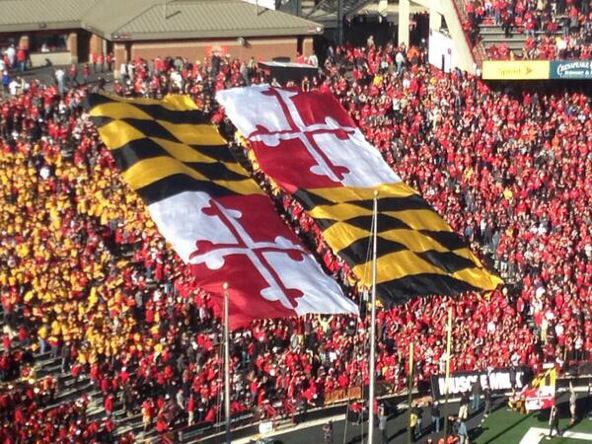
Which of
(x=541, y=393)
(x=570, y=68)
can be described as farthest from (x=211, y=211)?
(x=570, y=68)

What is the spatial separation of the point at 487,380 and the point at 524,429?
66.6 inches

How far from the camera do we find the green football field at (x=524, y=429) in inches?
1425

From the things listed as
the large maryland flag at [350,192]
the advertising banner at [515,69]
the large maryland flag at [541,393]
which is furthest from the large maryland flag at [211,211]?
the advertising banner at [515,69]

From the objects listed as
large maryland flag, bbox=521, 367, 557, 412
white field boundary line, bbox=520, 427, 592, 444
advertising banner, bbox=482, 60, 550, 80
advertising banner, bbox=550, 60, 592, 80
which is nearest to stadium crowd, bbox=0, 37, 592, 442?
advertising banner, bbox=482, 60, 550, 80

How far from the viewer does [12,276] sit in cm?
3569

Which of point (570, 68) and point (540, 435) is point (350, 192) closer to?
point (540, 435)

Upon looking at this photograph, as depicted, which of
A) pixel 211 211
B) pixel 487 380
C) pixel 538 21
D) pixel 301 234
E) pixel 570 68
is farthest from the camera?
pixel 538 21

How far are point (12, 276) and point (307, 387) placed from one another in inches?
291

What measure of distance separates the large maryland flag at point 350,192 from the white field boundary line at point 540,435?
14.4ft

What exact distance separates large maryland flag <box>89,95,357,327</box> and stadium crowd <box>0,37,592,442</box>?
599mm

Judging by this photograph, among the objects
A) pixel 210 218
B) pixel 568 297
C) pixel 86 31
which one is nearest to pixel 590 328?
pixel 568 297

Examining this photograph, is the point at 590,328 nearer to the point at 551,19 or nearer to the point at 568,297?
the point at 568,297

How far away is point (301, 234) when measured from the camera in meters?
40.8

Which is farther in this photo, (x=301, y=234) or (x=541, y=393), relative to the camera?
(x=301, y=234)
